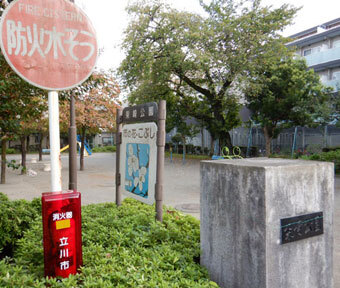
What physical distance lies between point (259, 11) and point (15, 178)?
1441 cm

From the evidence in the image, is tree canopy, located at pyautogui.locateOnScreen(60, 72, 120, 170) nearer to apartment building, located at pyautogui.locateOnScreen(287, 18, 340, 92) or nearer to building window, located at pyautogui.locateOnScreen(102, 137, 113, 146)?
A: apartment building, located at pyautogui.locateOnScreen(287, 18, 340, 92)

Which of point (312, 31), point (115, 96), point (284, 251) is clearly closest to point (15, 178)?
point (115, 96)

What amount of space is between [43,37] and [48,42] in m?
0.05

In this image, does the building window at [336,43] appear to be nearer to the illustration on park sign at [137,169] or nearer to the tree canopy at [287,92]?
the tree canopy at [287,92]

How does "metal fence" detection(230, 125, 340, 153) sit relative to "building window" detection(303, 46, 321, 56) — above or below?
below

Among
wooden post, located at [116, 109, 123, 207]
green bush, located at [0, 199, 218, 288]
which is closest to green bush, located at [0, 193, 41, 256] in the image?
green bush, located at [0, 199, 218, 288]

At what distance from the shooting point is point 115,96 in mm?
16516

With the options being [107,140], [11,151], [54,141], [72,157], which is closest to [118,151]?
[54,141]

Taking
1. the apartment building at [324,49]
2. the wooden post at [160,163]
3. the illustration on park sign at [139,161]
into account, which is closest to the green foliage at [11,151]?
the apartment building at [324,49]

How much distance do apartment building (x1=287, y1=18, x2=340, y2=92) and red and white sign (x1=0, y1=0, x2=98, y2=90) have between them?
23.0 metres

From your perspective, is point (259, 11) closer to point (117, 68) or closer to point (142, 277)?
point (117, 68)

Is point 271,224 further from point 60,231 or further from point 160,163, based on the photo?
point 160,163

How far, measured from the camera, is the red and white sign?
254 cm

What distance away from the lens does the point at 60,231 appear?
2.70 m
